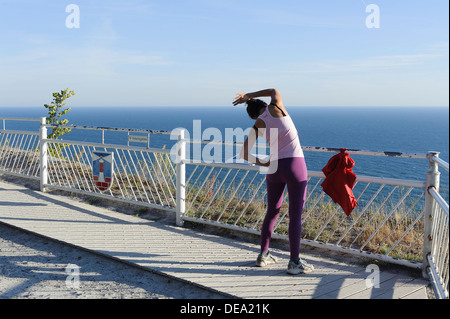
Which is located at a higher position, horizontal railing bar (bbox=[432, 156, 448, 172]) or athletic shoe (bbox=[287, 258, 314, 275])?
horizontal railing bar (bbox=[432, 156, 448, 172])

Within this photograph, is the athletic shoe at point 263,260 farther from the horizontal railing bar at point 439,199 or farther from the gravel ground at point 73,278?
the horizontal railing bar at point 439,199

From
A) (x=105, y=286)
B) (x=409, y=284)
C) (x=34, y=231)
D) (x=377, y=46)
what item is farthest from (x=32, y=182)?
(x=377, y=46)

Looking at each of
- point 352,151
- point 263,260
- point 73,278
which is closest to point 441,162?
point 352,151

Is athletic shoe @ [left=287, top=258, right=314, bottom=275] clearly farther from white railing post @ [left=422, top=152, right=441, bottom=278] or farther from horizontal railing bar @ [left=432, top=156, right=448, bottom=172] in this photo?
horizontal railing bar @ [left=432, top=156, right=448, bottom=172]

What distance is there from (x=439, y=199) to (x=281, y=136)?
58.6 inches

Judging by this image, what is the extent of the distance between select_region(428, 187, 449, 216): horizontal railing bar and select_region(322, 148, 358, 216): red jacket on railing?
2.53ft

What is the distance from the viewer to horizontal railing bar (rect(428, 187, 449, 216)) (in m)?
3.71

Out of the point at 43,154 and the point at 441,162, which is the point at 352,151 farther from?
the point at 43,154

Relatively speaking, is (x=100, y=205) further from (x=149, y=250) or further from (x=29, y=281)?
(x=29, y=281)

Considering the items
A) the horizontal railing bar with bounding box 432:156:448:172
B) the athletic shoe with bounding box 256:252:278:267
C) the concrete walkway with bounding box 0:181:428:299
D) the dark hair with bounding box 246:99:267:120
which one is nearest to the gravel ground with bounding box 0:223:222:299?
the concrete walkway with bounding box 0:181:428:299

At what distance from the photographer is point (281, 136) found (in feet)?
14.2

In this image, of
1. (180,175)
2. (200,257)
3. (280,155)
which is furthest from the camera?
(180,175)

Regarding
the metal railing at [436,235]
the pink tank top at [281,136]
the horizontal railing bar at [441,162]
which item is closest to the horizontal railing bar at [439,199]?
the metal railing at [436,235]

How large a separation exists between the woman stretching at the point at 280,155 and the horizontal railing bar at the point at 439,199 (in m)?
1.17
